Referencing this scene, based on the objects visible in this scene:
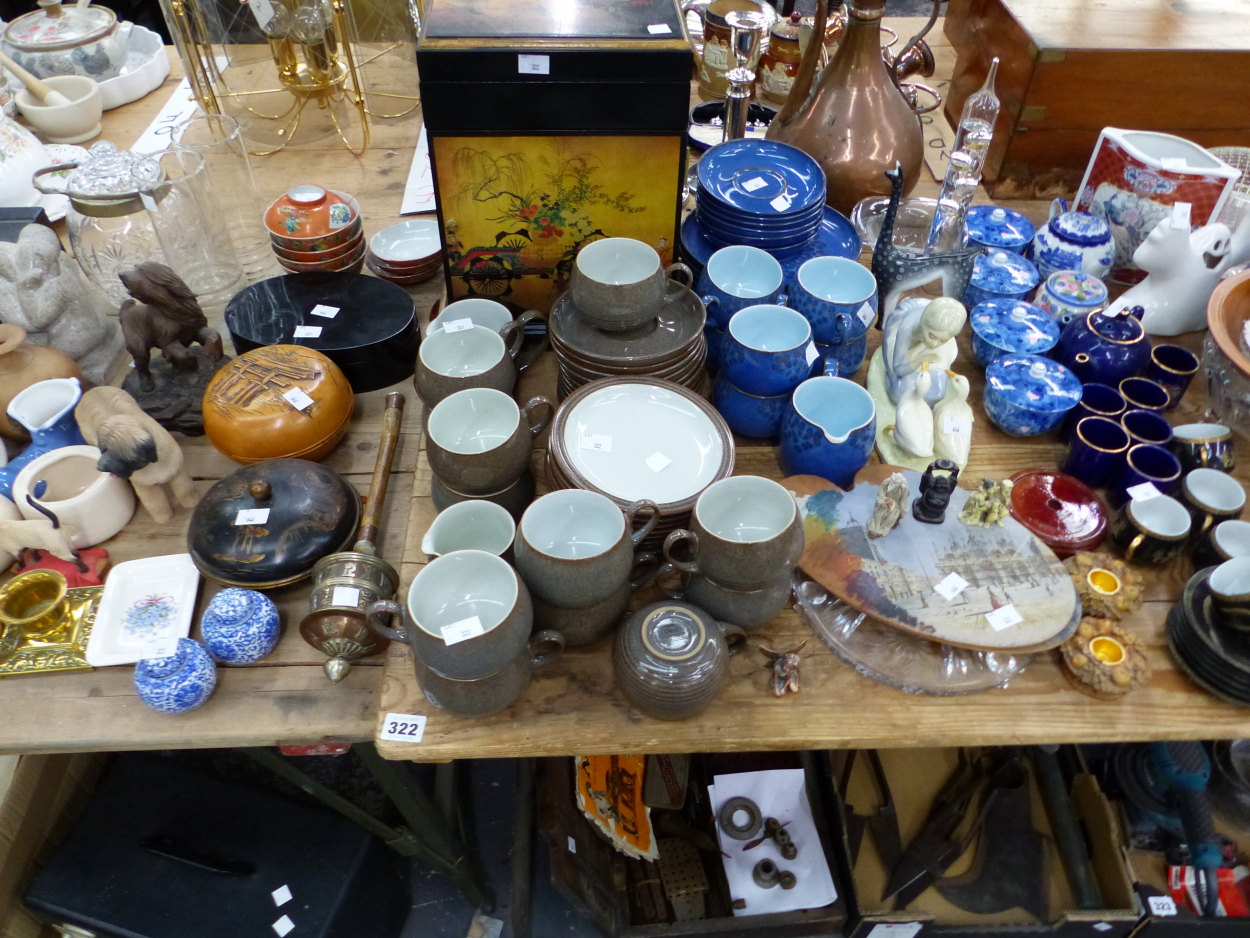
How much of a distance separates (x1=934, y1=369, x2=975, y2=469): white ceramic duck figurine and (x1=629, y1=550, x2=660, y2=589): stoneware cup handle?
525mm

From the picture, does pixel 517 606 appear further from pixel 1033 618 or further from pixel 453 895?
pixel 453 895

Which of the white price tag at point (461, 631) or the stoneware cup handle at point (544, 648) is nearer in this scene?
the white price tag at point (461, 631)

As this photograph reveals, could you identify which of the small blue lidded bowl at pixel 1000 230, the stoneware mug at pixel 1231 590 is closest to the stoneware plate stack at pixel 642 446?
the stoneware mug at pixel 1231 590

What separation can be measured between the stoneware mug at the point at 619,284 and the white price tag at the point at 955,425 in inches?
18.7

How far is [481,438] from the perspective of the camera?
124cm

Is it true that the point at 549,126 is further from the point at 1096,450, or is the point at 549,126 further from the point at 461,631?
the point at 1096,450

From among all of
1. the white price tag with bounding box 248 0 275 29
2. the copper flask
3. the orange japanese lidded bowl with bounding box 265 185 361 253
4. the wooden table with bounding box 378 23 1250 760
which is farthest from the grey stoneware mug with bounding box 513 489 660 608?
the white price tag with bounding box 248 0 275 29

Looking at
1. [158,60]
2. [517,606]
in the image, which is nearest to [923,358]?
[517,606]

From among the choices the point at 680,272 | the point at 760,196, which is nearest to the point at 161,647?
the point at 680,272

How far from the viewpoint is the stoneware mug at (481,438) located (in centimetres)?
109

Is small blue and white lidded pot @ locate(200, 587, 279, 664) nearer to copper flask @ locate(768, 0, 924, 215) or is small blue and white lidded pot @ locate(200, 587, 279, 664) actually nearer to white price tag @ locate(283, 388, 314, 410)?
white price tag @ locate(283, 388, 314, 410)

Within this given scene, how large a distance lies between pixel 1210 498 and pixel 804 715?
0.73m

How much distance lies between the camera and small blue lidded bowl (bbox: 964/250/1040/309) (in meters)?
1.53

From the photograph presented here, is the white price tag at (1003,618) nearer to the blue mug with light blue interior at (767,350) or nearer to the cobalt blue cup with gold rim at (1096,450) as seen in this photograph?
the cobalt blue cup with gold rim at (1096,450)
